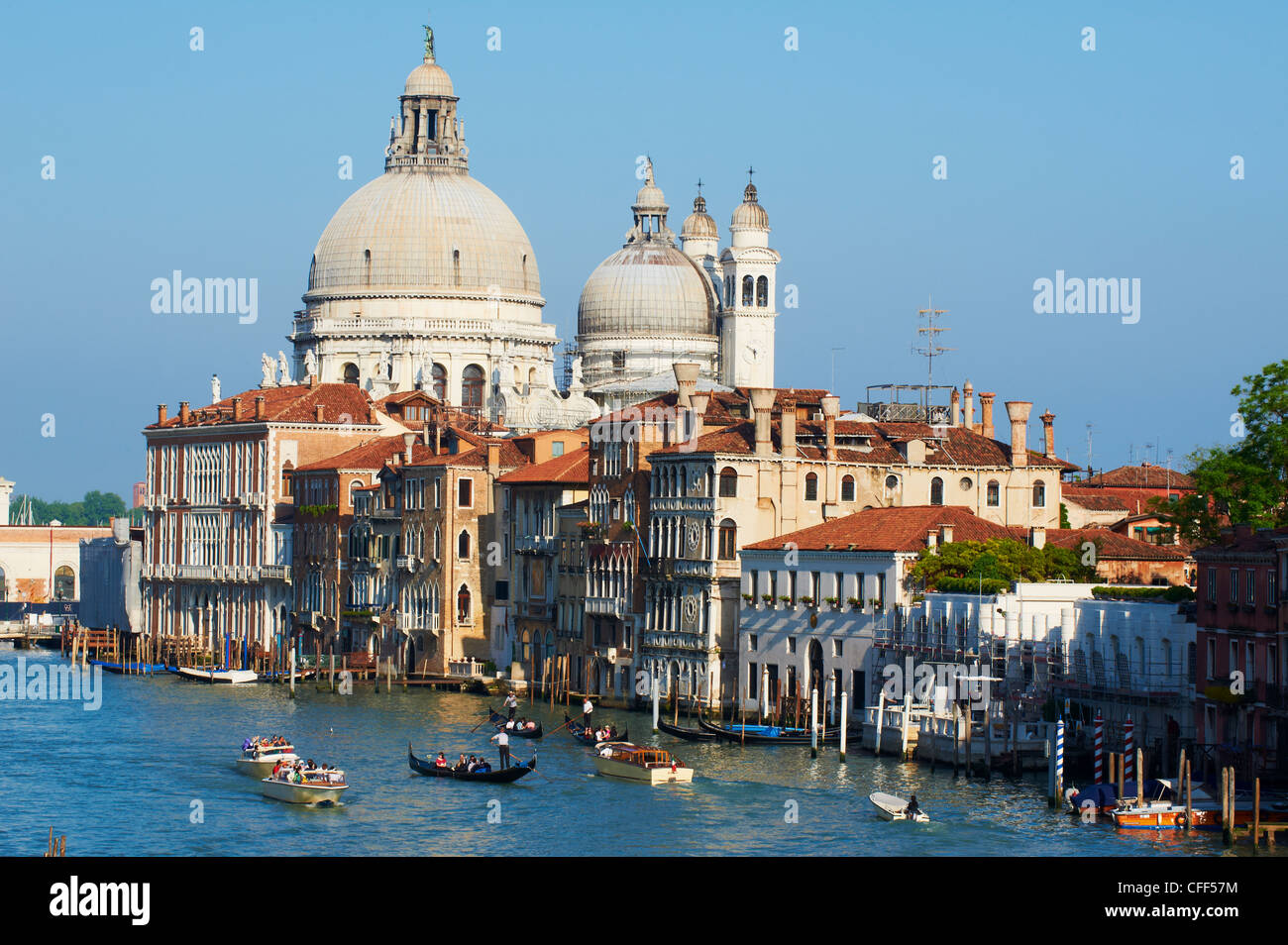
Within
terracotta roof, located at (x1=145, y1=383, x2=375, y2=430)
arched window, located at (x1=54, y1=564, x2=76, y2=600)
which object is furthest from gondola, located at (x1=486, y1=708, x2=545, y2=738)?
arched window, located at (x1=54, y1=564, x2=76, y2=600)

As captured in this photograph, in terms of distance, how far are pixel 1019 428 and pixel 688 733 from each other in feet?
45.4

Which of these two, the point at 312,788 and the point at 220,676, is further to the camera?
the point at 220,676

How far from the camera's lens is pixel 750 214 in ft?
285

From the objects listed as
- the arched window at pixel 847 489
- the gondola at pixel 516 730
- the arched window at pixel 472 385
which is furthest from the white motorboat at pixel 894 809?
the arched window at pixel 472 385

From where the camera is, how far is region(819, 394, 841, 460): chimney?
184ft

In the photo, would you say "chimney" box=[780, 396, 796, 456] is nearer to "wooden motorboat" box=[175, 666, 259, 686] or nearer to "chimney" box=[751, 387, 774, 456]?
"chimney" box=[751, 387, 774, 456]

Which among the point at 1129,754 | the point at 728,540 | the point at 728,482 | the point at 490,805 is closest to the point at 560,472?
the point at 728,482

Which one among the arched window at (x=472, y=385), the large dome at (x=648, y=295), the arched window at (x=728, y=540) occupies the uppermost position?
the large dome at (x=648, y=295)

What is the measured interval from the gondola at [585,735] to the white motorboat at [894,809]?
32.8 ft

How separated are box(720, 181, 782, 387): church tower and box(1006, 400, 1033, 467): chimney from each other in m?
29.2

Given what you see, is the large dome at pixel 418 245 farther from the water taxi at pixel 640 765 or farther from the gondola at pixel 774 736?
the water taxi at pixel 640 765

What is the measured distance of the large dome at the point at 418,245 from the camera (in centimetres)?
9519

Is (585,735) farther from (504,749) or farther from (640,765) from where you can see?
(640,765)
